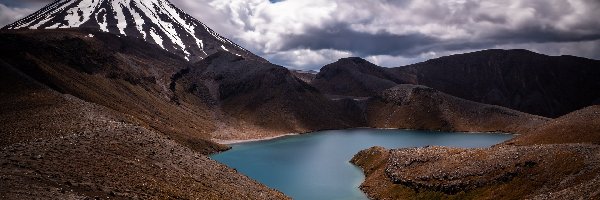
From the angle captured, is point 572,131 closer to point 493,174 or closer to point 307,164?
point 493,174

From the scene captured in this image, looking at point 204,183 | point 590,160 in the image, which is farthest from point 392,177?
point 204,183

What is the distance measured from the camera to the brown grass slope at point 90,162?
38.6 metres

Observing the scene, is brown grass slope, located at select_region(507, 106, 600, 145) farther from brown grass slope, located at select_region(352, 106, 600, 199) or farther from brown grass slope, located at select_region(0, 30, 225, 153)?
brown grass slope, located at select_region(0, 30, 225, 153)

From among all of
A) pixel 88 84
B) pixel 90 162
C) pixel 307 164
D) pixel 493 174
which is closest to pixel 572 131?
pixel 493 174

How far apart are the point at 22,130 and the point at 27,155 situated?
33635 millimetres

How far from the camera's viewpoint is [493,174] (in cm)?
6919

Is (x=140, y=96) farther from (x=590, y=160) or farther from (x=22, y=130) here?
(x=590, y=160)

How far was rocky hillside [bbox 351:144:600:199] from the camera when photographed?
190 feet

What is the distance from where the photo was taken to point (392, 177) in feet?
287

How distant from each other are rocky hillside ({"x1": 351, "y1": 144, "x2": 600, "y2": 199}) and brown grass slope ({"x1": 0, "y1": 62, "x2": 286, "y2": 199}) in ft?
87.4

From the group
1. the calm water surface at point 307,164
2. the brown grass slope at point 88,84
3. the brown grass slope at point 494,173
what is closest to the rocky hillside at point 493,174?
the brown grass slope at point 494,173

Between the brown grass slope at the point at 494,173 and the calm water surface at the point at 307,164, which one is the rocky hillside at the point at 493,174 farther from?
the calm water surface at the point at 307,164

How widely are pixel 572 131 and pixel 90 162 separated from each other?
106 m

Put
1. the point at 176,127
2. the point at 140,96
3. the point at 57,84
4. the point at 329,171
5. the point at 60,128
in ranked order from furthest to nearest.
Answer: the point at 140,96 → the point at 176,127 → the point at 57,84 → the point at 329,171 → the point at 60,128
